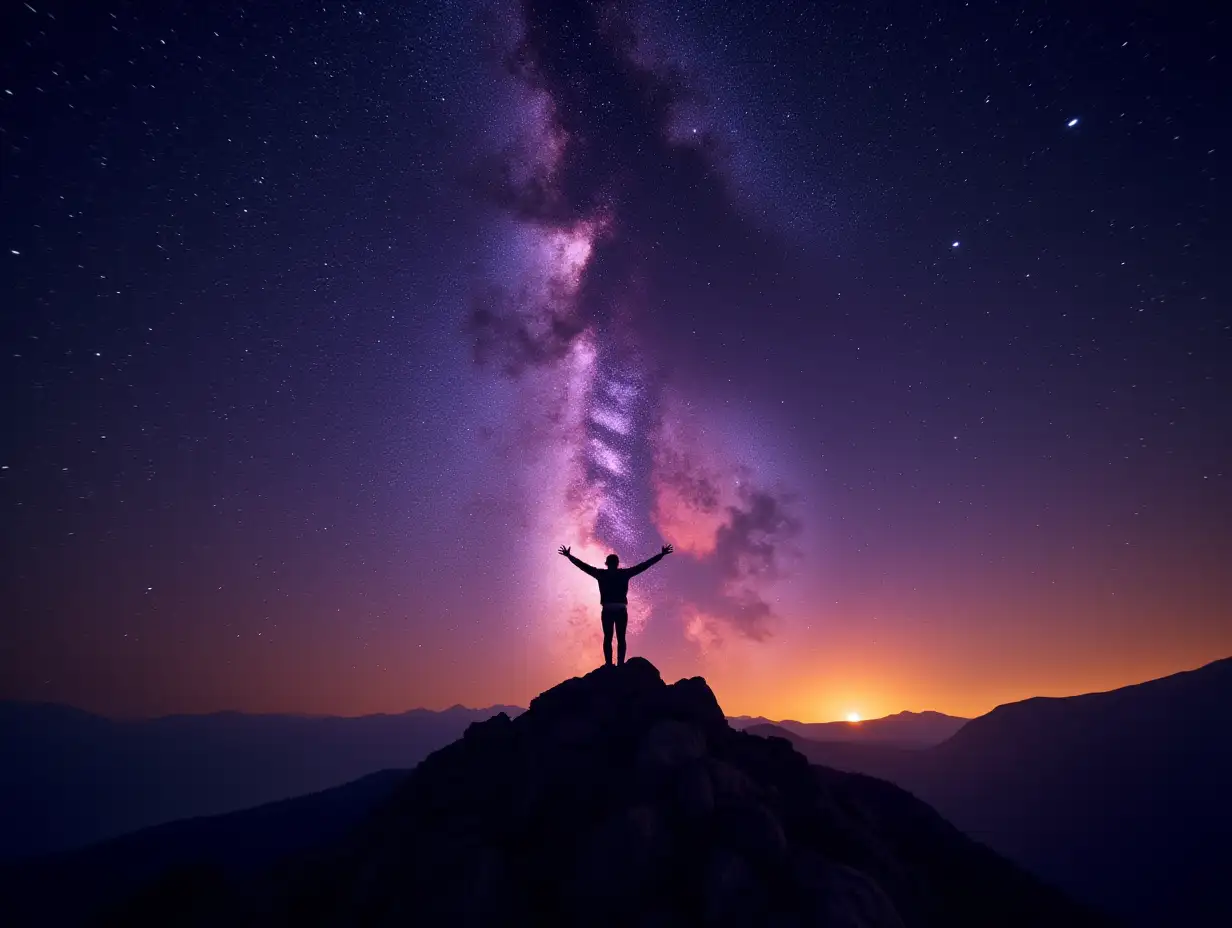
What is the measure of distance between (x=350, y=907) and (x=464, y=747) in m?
4.72

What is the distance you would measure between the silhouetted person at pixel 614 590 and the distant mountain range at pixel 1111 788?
72.2 metres

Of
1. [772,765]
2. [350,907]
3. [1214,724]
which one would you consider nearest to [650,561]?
[772,765]

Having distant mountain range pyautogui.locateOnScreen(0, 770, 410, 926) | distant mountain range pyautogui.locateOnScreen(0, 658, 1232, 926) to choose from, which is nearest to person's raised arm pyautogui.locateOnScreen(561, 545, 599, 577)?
distant mountain range pyautogui.locateOnScreen(0, 658, 1232, 926)

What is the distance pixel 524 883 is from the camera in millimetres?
10883

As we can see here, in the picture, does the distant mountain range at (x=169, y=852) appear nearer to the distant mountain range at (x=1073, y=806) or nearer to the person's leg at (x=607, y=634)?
the distant mountain range at (x=1073, y=806)

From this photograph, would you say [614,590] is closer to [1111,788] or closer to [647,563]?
[647,563]

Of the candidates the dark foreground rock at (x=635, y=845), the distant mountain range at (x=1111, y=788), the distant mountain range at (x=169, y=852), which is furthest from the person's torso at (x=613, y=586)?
the distant mountain range at (x=1111, y=788)

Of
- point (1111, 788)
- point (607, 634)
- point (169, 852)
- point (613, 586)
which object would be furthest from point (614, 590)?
point (169, 852)

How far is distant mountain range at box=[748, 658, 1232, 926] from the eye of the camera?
60.0 metres

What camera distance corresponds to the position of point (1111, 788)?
7769 centimetres

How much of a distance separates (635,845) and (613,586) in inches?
249

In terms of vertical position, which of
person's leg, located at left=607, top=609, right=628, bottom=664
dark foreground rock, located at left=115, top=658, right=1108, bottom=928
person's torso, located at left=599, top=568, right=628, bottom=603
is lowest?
dark foreground rock, located at left=115, top=658, right=1108, bottom=928

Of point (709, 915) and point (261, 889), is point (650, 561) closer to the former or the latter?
point (709, 915)

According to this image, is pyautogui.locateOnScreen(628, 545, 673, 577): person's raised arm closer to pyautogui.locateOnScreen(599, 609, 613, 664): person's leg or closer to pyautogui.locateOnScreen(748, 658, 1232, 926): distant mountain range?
pyautogui.locateOnScreen(599, 609, 613, 664): person's leg
